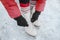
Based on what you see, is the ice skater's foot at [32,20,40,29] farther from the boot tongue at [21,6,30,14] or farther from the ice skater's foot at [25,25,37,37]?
the boot tongue at [21,6,30,14]

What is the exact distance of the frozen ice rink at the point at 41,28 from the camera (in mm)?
1469

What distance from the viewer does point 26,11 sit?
1402 millimetres

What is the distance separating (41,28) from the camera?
156cm

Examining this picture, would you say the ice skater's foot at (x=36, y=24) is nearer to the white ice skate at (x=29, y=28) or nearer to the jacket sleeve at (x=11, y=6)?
the white ice skate at (x=29, y=28)

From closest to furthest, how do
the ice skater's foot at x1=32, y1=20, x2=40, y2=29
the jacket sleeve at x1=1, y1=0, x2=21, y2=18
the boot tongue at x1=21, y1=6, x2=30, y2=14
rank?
the jacket sleeve at x1=1, y1=0, x2=21, y2=18
the boot tongue at x1=21, y1=6, x2=30, y2=14
the ice skater's foot at x1=32, y1=20, x2=40, y2=29

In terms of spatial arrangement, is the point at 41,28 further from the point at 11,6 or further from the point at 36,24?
the point at 11,6

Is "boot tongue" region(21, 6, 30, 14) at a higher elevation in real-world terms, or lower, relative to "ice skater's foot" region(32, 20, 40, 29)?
higher

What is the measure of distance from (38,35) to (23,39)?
14 centimetres

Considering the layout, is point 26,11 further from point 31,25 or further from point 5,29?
point 5,29

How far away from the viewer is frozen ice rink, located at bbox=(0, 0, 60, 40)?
147 centimetres

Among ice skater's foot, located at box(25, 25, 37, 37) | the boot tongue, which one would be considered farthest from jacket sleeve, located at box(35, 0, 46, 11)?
ice skater's foot, located at box(25, 25, 37, 37)

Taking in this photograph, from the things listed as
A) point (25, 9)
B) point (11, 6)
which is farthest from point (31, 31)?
point (11, 6)

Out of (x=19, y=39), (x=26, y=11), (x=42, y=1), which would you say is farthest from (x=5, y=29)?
(x=42, y=1)

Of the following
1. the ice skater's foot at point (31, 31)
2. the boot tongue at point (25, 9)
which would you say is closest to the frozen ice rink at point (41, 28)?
the ice skater's foot at point (31, 31)
